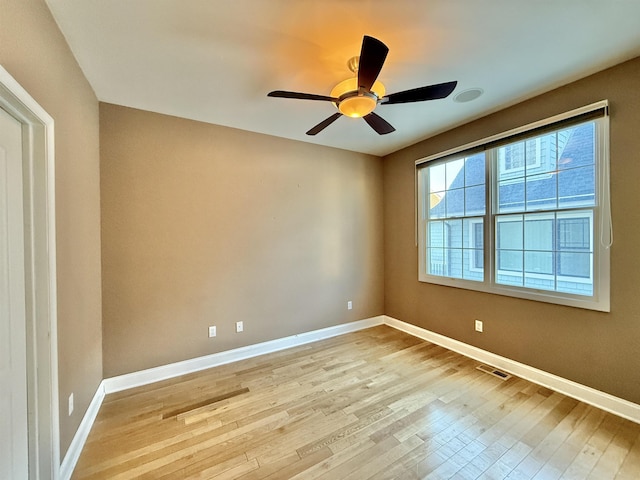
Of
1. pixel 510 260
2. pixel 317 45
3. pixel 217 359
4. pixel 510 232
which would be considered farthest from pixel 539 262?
pixel 217 359

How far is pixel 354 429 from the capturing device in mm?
1872

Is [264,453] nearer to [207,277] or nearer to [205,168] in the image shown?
[207,277]

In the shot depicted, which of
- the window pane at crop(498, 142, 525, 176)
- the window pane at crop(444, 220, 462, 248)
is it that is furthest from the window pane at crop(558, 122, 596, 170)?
the window pane at crop(444, 220, 462, 248)

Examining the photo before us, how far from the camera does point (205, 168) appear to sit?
9.17ft

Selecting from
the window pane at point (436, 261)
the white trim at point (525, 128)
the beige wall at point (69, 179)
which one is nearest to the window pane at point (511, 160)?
the white trim at point (525, 128)

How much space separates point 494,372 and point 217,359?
294cm

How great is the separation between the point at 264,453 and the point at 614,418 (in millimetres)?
2607

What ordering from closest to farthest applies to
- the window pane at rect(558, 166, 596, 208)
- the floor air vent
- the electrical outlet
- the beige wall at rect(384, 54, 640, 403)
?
the beige wall at rect(384, 54, 640, 403) → the window pane at rect(558, 166, 596, 208) → the floor air vent → the electrical outlet

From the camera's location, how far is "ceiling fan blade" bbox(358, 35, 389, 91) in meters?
1.27

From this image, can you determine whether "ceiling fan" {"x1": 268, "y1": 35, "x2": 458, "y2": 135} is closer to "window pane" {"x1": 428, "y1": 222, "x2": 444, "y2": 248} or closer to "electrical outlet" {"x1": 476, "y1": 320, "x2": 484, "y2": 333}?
"window pane" {"x1": 428, "y1": 222, "x2": 444, "y2": 248}

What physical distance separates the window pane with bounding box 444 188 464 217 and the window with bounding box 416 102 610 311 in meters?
0.01

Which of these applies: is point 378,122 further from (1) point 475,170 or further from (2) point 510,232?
(2) point 510,232

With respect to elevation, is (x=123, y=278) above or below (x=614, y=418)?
above

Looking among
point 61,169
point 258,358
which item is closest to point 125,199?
point 61,169
